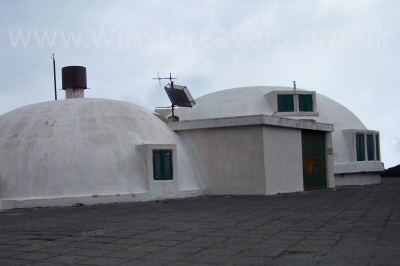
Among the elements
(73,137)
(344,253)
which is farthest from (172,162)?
(344,253)

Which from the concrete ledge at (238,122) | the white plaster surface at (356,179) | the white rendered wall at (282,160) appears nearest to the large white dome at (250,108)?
the white plaster surface at (356,179)

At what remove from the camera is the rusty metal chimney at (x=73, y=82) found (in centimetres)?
1761

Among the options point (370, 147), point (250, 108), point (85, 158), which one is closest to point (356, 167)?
point (370, 147)

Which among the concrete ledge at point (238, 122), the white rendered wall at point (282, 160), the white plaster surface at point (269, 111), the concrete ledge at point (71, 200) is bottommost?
the concrete ledge at point (71, 200)

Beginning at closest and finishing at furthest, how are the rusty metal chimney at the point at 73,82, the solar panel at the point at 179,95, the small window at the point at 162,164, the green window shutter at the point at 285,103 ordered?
the small window at the point at 162,164, the rusty metal chimney at the point at 73,82, the solar panel at the point at 179,95, the green window shutter at the point at 285,103

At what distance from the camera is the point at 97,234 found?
704 centimetres

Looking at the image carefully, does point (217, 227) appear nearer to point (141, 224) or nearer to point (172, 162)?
point (141, 224)

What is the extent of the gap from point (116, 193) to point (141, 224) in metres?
5.09

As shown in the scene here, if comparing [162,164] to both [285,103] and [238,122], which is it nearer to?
[238,122]

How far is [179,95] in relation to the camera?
1966 centimetres

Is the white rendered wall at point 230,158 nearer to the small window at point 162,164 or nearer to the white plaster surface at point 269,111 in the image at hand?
the small window at point 162,164

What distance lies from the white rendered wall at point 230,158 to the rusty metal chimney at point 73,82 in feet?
16.1

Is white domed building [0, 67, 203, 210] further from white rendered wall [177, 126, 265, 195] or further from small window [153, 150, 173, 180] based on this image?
white rendered wall [177, 126, 265, 195]

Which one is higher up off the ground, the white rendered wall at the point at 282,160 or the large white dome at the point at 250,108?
the large white dome at the point at 250,108
